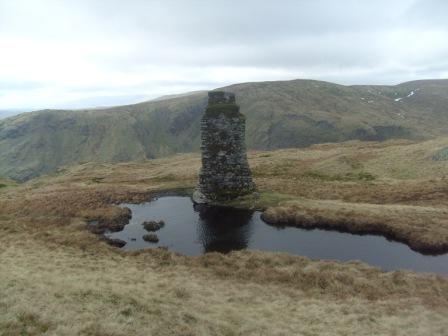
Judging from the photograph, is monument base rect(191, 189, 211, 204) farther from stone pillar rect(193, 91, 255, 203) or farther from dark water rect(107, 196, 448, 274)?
dark water rect(107, 196, 448, 274)

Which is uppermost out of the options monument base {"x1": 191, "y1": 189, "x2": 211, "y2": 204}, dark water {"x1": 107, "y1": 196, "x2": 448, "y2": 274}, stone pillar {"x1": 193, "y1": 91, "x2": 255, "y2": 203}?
stone pillar {"x1": 193, "y1": 91, "x2": 255, "y2": 203}

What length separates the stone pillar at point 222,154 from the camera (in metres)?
45.3

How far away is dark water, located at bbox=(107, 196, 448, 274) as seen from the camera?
101ft

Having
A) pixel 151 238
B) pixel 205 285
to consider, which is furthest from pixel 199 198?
pixel 205 285

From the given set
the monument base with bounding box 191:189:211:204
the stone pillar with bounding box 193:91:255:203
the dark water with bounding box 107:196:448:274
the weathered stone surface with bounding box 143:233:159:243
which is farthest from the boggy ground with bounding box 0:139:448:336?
the monument base with bounding box 191:189:211:204

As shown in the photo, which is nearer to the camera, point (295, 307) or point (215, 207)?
point (295, 307)

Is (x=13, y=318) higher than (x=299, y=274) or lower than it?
higher

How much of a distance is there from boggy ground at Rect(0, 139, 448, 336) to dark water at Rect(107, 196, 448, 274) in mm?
2015

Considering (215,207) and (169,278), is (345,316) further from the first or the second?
(215,207)

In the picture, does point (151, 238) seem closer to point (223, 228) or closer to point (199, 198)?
point (223, 228)

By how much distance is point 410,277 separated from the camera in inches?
1046

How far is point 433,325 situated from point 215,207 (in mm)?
26605

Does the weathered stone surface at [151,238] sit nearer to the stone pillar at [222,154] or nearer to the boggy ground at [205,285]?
the boggy ground at [205,285]

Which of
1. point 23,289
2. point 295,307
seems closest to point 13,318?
Answer: point 23,289
